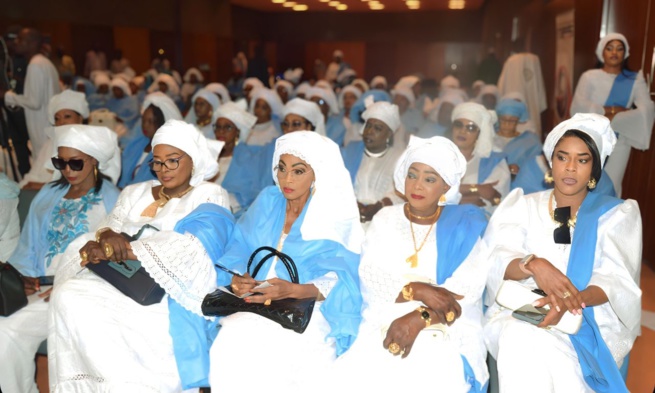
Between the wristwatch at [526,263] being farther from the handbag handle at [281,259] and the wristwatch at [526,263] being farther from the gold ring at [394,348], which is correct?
the handbag handle at [281,259]

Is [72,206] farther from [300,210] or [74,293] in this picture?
[300,210]

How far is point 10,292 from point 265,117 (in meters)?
4.41

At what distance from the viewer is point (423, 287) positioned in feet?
9.82

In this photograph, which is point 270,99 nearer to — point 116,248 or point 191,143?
point 191,143

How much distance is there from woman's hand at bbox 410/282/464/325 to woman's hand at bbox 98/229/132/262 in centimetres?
141

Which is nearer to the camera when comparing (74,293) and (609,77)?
(74,293)

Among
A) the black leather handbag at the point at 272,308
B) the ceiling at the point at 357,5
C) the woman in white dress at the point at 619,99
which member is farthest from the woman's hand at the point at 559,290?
the ceiling at the point at 357,5

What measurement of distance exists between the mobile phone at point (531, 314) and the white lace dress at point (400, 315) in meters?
0.29

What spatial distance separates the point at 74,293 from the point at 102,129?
1286mm

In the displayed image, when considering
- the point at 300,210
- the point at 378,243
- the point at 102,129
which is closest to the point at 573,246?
the point at 378,243

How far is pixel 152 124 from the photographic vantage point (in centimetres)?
588

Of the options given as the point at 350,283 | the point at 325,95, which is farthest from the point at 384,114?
the point at 325,95

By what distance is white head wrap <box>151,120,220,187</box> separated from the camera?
12.0ft

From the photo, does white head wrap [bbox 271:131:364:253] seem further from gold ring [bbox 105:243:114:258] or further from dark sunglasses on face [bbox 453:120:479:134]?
dark sunglasses on face [bbox 453:120:479:134]
